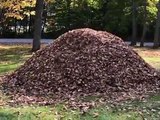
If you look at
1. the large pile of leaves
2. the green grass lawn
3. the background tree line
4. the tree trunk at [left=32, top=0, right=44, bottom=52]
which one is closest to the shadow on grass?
the green grass lawn

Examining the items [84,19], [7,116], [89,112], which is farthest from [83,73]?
[84,19]

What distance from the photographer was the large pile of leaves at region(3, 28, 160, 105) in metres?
10.1

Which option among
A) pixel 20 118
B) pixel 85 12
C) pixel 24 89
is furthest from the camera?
pixel 85 12

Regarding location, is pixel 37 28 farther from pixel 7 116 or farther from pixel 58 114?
pixel 7 116

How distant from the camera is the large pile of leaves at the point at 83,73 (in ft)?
33.0

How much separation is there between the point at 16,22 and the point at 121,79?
31.5 meters

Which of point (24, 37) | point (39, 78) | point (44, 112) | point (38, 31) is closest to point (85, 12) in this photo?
point (24, 37)

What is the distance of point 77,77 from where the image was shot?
34.6 feet

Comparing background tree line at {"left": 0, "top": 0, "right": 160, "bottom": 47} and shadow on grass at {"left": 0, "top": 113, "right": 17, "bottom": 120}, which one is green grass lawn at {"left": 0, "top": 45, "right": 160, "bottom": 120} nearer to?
shadow on grass at {"left": 0, "top": 113, "right": 17, "bottom": 120}

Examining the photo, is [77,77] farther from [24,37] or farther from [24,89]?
[24,37]

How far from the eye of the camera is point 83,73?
35.0ft

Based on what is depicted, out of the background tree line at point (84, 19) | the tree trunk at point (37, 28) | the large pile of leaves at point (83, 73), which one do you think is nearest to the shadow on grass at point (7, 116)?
the large pile of leaves at point (83, 73)

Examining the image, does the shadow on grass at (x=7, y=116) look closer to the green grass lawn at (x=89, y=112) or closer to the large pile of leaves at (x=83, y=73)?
the green grass lawn at (x=89, y=112)

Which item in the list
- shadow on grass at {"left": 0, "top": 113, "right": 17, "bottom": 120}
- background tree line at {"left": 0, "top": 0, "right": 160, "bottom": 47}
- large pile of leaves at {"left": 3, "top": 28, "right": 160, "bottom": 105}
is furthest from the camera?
background tree line at {"left": 0, "top": 0, "right": 160, "bottom": 47}
